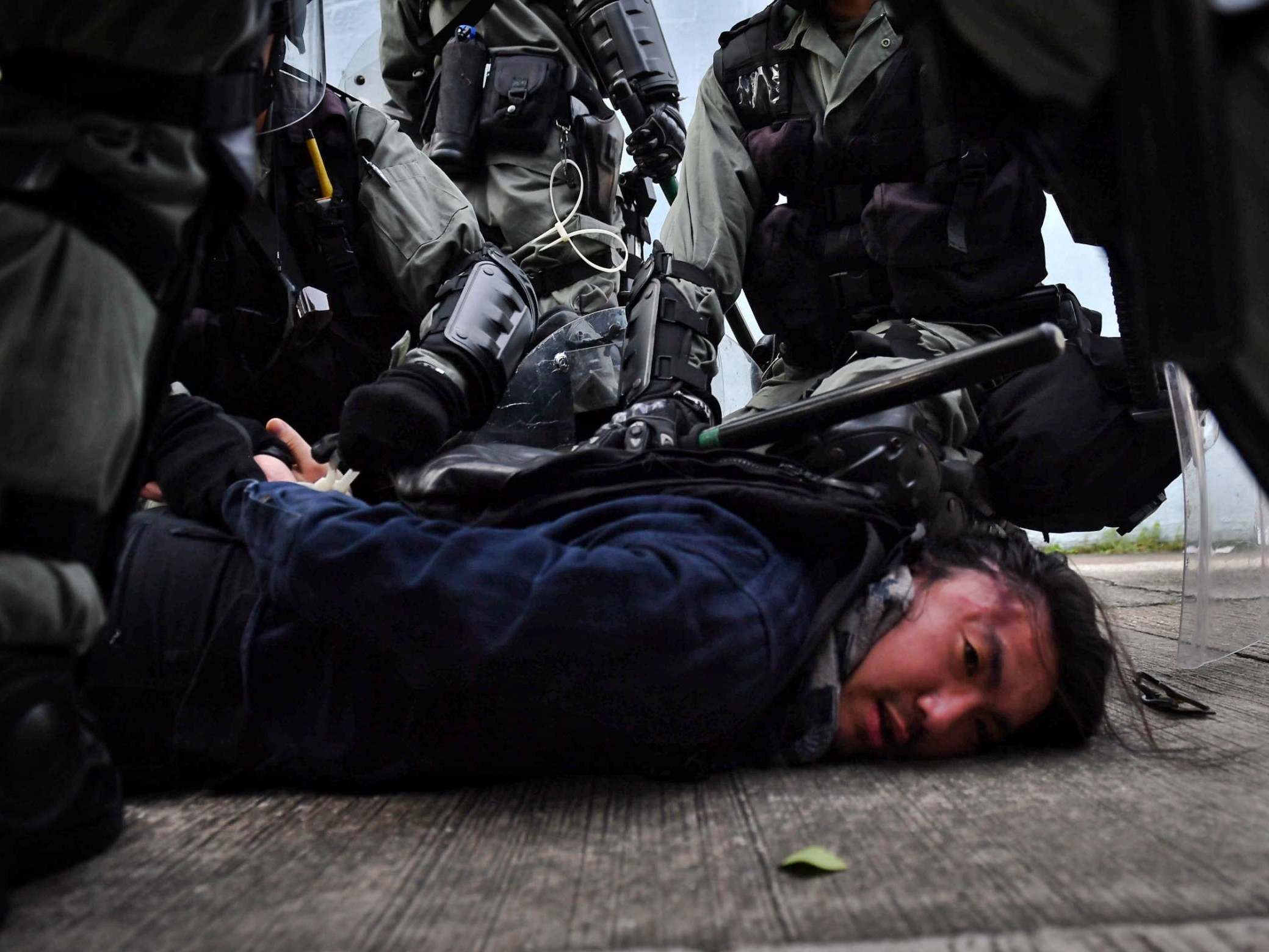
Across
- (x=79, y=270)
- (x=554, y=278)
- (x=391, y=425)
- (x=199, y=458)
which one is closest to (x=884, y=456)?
(x=391, y=425)

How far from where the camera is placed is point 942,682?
1.12m

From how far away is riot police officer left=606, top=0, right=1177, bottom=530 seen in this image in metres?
1.79

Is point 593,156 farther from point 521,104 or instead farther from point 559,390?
point 559,390

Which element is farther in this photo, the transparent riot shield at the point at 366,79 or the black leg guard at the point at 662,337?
the transparent riot shield at the point at 366,79

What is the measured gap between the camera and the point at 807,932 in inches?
25.8

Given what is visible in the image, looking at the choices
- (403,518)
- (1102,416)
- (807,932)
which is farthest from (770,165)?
(807,932)

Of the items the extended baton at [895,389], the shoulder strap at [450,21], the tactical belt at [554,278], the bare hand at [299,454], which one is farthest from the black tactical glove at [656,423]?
the shoulder strap at [450,21]

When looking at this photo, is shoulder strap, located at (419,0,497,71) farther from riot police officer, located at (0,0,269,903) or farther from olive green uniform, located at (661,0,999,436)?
riot police officer, located at (0,0,269,903)

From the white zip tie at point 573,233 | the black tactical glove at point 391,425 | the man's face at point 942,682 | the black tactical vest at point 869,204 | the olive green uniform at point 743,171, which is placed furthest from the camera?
the white zip tie at point 573,233

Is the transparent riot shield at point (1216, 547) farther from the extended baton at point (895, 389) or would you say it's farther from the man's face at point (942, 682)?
the man's face at point (942, 682)

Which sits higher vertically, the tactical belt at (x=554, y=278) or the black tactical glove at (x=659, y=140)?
the black tactical glove at (x=659, y=140)

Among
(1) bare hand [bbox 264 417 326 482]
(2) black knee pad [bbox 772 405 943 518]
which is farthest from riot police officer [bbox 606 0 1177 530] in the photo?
(1) bare hand [bbox 264 417 326 482]

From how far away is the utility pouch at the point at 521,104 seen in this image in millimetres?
2414

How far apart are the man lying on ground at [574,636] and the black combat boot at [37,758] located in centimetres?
26
